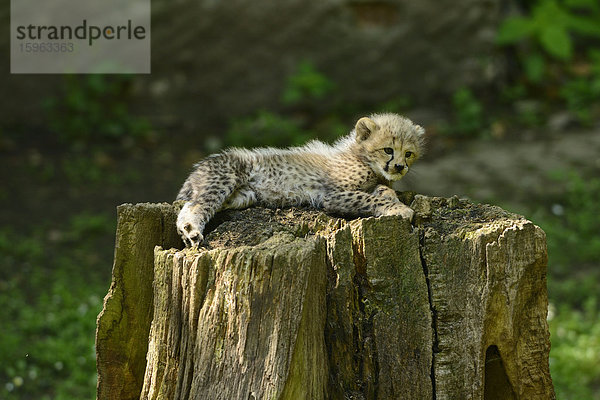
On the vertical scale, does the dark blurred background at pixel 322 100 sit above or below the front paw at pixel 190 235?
above

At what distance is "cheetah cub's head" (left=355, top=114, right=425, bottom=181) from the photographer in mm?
4758

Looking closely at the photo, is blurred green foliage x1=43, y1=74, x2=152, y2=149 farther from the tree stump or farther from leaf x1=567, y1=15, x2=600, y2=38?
the tree stump

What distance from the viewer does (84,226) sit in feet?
28.4

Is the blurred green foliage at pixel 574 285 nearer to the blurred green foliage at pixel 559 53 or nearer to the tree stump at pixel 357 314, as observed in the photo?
the blurred green foliage at pixel 559 53

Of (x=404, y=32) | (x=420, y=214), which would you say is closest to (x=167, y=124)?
(x=404, y=32)

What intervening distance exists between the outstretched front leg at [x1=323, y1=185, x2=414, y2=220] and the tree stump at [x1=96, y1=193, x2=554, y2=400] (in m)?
0.51

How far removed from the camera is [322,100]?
11.1 meters

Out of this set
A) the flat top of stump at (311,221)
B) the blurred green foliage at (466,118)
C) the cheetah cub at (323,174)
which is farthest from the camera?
the blurred green foliage at (466,118)

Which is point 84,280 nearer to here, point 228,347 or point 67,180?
point 67,180

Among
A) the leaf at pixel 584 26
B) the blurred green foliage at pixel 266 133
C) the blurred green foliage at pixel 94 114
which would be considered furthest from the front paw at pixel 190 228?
the leaf at pixel 584 26

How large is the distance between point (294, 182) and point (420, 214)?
0.98 meters

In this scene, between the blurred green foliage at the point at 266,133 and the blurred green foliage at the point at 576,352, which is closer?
the blurred green foliage at the point at 576,352

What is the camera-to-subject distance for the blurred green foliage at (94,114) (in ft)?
34.4

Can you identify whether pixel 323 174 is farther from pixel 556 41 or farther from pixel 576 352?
pixel 556 41
